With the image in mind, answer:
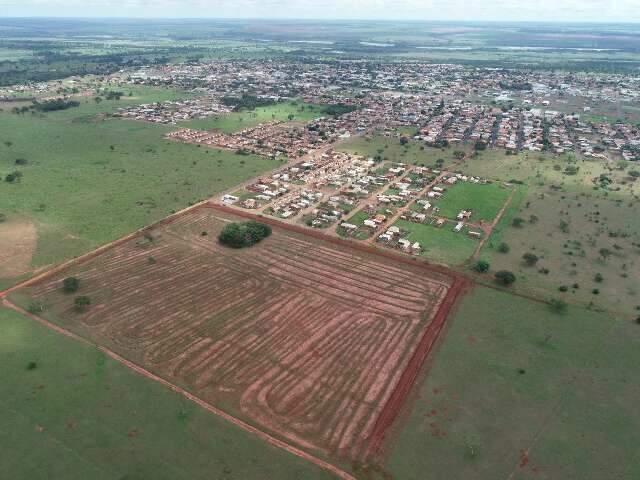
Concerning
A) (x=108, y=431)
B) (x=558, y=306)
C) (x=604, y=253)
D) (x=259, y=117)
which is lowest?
(x=108, y=431)

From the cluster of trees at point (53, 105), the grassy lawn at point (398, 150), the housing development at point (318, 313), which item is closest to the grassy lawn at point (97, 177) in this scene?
the housing development at point (318, 313)

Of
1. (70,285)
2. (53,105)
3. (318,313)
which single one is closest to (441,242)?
(318,313)

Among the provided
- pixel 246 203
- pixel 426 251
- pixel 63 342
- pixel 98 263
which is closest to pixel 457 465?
pixel 426 251

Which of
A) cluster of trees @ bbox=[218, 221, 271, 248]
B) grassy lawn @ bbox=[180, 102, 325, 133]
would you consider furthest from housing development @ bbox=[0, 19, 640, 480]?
grassy lawn @ bbox=[180, 102, 325, 133]

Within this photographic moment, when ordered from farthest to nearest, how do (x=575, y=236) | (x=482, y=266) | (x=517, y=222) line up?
(x=517, y=222) → (x=575, y=236) → (x=482, y=266)

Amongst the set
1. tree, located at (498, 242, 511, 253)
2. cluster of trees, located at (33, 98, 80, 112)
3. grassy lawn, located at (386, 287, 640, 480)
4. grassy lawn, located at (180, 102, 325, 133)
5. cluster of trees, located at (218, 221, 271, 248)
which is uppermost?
cluster of trees, located at (33, 98, 80, 112)

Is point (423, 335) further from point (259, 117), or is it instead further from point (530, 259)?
point (259, 117)

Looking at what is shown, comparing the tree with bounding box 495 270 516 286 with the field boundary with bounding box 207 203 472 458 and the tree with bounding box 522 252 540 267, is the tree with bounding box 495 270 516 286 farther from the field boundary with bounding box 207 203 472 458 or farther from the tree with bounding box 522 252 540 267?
the tree with bounding box 522 252 540 267

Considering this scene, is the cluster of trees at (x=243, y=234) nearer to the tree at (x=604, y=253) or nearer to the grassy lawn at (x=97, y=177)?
the grassy lawn at (x=97, y=177)
